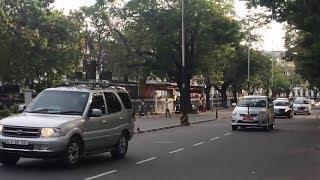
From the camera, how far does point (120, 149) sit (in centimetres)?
1562

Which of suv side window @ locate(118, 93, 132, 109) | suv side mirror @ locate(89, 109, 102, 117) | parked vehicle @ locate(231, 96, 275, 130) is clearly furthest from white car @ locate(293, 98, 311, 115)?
suv side mirror @ locate(89, 109, 102, 117)

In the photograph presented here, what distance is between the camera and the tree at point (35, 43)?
3869cm

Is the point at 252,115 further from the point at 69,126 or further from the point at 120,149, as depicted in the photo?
the point at 69,126

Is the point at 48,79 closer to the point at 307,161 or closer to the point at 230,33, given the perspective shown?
the point at 230,33

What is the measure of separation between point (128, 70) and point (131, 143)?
3347cm

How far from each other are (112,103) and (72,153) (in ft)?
8.62

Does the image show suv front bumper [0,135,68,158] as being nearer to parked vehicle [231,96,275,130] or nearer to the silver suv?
the silver suv

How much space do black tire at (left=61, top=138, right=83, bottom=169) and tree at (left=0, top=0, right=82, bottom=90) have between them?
24993mm

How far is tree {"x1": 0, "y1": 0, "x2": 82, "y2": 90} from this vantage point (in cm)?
3869

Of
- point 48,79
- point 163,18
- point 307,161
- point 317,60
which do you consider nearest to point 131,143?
point 307,161

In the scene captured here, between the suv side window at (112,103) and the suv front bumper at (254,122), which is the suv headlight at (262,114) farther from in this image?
the suv side window at (112,103)

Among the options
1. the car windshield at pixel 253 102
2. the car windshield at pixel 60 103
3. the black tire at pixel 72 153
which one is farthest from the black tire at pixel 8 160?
the car windshield at pixel 253 102

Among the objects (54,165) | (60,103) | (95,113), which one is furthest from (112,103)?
(54,165)

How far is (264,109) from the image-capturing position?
3002 cm
